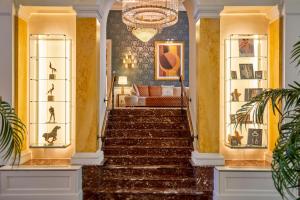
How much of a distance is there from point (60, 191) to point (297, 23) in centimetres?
459

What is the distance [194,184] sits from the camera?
584cm

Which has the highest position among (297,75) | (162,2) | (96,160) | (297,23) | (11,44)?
(162,2)

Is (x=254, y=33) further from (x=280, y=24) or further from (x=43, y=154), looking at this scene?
(x=43, y=154)

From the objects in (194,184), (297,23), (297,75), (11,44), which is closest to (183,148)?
(194,184)

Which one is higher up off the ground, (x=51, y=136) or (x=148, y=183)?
(x=51, y=136)

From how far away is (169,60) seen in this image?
14.6 metres

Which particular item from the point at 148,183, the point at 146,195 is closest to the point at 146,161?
the point at 148,183

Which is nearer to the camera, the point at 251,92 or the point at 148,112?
the point at 251,92

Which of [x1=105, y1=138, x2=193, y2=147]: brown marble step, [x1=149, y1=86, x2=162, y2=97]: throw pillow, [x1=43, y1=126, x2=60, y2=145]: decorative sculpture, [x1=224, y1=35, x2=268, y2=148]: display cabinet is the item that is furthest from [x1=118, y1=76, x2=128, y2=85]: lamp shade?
[x1=224, y1=35, x2=268, y2=148]: display cabinet

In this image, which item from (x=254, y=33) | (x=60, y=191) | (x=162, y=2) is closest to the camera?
(x=60, y=191)

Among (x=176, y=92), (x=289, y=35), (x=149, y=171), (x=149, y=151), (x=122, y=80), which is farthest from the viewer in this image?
A: (x=176, y=92)

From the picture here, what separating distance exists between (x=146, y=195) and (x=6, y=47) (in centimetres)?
331

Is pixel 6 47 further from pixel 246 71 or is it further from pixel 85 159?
pixel 246 71

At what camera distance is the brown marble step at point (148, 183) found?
5.84m
